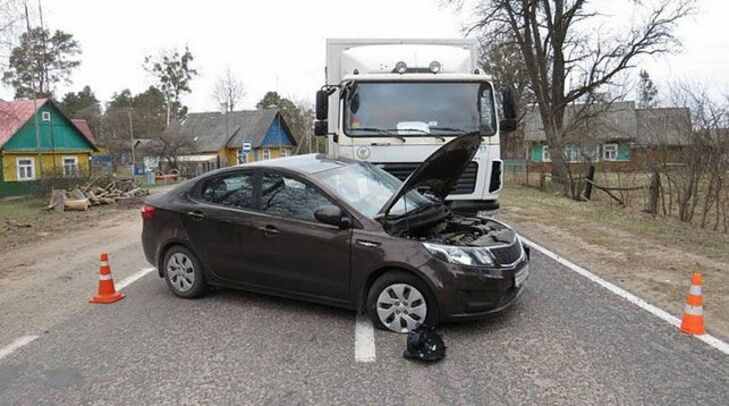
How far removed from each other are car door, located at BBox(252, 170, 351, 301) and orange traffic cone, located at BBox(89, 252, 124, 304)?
197cm

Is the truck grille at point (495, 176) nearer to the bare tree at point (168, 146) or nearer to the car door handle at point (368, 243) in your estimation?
the car door handle at point (368, 243)

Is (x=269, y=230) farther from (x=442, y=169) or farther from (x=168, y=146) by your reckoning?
(x=168, y=146)

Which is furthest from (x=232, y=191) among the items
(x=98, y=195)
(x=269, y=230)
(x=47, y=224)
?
(x=98, y=195)

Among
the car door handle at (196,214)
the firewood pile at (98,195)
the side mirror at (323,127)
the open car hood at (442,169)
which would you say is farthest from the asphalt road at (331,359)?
the firewood pile at (98,195)

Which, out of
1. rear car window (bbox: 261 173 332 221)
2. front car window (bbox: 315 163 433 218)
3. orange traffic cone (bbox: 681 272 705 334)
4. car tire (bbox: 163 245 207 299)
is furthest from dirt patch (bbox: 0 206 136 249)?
orange traffic cone (bbox: 681 272 705 334)

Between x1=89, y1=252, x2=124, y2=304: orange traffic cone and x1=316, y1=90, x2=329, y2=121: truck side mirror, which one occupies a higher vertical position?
x1=316, y1=90, x2=329, y2=121: truck side mirror

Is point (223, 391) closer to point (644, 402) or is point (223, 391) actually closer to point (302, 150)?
point (644, 402)

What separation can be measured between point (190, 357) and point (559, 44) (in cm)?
2414

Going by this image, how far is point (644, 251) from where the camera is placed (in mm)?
Result: 8250

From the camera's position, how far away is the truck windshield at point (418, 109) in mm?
7590

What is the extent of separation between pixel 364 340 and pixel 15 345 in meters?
3.13

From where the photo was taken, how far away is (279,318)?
523cm

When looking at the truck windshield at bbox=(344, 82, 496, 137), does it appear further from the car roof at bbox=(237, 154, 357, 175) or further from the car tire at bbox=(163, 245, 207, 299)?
the car tire at bbox=(163, 245, 207, 299)

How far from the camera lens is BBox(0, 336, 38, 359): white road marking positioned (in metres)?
4.60
